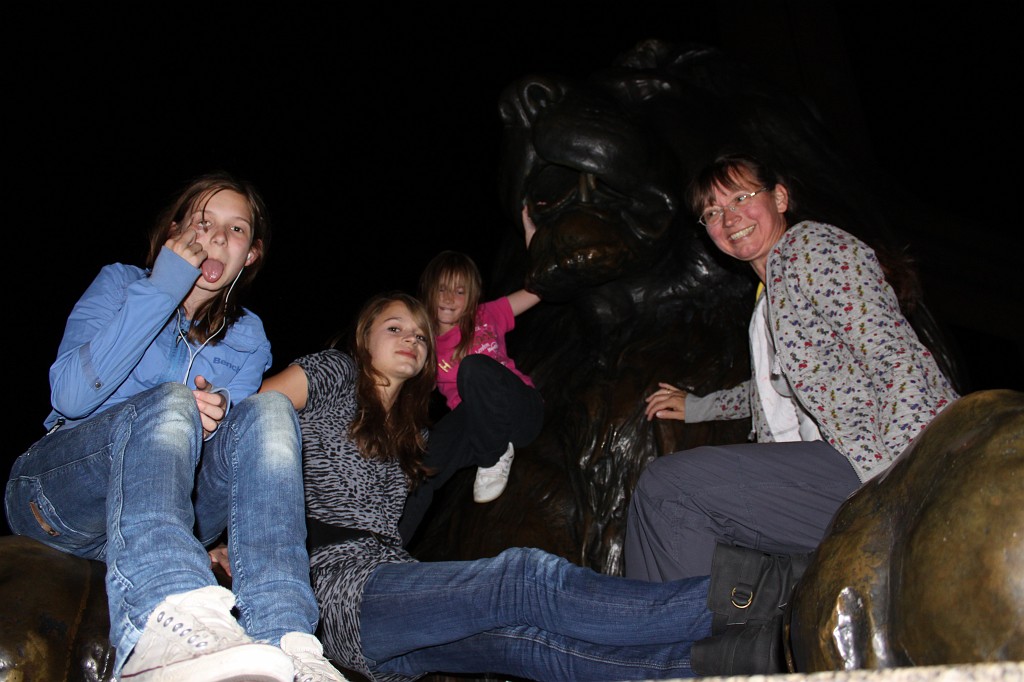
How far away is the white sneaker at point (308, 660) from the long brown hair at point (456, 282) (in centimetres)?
141

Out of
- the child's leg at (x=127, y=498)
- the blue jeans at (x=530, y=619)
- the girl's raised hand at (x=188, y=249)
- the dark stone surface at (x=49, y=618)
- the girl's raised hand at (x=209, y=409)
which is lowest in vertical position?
the blue jeans at (x=530, y=619)

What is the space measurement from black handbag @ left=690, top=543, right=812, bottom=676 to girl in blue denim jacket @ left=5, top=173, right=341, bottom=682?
0.64 metres

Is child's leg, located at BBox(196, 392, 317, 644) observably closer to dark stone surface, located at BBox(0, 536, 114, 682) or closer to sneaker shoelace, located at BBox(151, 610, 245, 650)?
sneaker shoelace, located at BBox(151, 610, 245, 650)

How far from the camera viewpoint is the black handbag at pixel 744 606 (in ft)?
5.02

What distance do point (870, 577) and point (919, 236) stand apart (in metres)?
2.55

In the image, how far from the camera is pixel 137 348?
5.31ft

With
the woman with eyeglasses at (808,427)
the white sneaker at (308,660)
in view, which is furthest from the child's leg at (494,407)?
the white sneaker at (308,660)

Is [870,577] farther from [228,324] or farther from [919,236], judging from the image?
[919,236]

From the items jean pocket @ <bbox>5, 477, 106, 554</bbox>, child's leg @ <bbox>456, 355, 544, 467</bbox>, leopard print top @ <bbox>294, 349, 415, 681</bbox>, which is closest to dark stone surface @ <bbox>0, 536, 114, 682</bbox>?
jean pocket @ <bbox>5, 477, 106, 554</bbox>

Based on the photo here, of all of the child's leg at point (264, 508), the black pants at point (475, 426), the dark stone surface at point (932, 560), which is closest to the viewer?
the dark stone surface at point (932, 560)

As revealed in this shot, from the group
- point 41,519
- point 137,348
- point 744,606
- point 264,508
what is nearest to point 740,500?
point 744,606

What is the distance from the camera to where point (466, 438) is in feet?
7.89

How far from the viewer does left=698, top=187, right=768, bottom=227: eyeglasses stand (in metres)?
2.06

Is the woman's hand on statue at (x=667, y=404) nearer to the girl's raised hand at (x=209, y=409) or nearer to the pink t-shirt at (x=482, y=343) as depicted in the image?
the pink t-shirt at (x=482, y=343)
